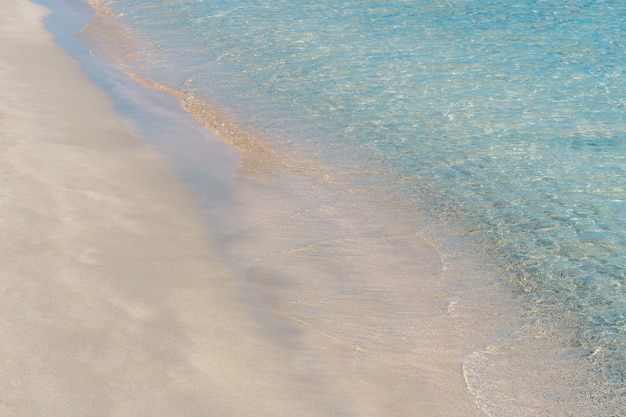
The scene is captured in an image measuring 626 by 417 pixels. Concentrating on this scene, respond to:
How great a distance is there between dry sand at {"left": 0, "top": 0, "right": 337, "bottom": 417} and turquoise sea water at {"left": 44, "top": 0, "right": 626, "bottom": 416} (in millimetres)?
782

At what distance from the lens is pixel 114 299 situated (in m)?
5.17

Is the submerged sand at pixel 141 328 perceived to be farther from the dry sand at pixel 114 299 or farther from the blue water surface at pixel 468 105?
the blue water surface at pixel 468 105

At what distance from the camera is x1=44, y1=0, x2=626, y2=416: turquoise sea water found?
5.52 meters

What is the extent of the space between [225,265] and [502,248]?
2285 mm

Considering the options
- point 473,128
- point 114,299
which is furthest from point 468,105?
point 114,299

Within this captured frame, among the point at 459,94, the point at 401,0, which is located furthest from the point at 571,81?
the point at 401,0

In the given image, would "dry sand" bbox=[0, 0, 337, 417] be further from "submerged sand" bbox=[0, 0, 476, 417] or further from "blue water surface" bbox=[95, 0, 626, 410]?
"blue water surface" bbox=[95, 0, 626, 410]

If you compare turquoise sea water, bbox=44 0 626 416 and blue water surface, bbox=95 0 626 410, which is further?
blue water surface, bbox=95 0 626 410

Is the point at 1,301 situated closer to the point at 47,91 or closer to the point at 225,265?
the point at 225,265

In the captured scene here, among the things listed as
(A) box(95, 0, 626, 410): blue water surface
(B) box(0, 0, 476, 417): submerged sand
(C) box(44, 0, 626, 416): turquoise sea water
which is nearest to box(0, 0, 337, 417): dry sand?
(B) box(0, 0, 476, 417): submerged sand

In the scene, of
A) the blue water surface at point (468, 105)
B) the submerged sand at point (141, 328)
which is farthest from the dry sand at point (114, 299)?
the blue water surface at point (468, 105)

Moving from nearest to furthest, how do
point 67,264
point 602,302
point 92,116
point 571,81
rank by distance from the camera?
point 67,264 < point 602,302 < point 92,116 < point 571,81

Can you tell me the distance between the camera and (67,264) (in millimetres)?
5508

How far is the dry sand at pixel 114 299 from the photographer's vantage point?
4.28 meters
